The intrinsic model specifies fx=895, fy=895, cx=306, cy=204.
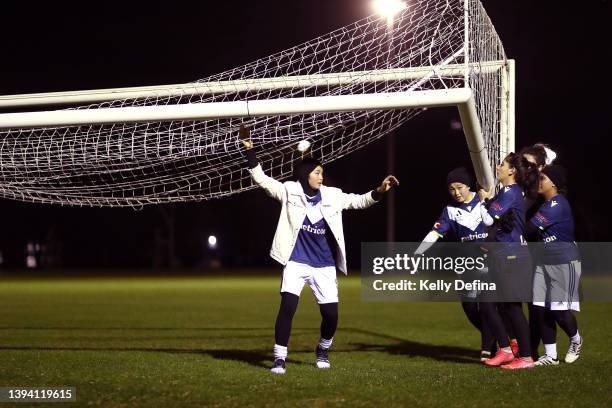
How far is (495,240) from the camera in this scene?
920 centimetres

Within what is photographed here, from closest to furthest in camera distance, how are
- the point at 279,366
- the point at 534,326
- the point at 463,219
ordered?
the point at 279,366 → the point at 463,219 → the point at 534,326

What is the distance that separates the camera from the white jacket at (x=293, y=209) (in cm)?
892

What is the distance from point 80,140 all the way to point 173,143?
1.17 metres

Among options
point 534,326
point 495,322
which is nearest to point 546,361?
point 534,326

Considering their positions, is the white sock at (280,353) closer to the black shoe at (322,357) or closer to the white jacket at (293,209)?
the black shoe at (322,357)

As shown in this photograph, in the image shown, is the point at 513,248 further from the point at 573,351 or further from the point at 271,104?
the point at 271,104

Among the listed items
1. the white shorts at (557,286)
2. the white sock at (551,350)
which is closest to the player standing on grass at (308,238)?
the white shorts at (557,286)

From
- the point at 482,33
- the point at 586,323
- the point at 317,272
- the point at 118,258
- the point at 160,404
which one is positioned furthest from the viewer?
the point at 118,258

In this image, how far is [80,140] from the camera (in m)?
10.6

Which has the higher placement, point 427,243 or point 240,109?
point 240,109

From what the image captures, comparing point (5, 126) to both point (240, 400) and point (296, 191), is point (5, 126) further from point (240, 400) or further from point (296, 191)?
point (240, 400)

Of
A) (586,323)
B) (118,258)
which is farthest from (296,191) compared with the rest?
(118,258)

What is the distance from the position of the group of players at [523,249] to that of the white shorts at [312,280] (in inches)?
45.9

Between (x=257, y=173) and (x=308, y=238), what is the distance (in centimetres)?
84
